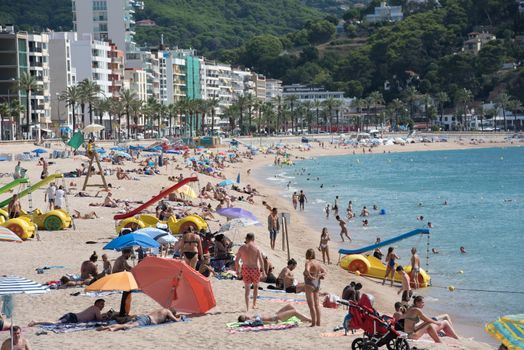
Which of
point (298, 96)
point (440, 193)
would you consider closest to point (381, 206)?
point (440, 193)

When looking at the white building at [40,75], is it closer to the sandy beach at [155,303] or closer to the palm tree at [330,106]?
the sandy beach at [155,303]

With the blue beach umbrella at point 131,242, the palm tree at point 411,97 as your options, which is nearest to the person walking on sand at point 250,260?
the blue beach umbrella at point 131,242

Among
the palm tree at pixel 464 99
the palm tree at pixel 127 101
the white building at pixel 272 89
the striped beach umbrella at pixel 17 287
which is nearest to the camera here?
the striped beach umbrella at pixel 17 287

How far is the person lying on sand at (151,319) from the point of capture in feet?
47.9

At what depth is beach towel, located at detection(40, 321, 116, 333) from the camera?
1446 cm

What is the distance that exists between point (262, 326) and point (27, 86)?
7160 cm

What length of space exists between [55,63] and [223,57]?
101 m

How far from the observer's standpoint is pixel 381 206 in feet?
158

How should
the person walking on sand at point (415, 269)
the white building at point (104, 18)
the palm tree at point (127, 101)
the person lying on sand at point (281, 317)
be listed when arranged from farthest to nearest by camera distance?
the white building at point (104, 18) → the palm tree at point (127, 101) → the person walking on sand at point (415, 269) → the person lying on sand at point (281, 317)

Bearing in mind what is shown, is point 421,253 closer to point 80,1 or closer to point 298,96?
point 80,1

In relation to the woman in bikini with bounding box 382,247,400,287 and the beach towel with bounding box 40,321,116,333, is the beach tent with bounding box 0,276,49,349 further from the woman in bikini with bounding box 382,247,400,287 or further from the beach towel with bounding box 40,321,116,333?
the woman in bikini with bounding box 382,247,400,287

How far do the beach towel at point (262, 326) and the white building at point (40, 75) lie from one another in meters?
75.4

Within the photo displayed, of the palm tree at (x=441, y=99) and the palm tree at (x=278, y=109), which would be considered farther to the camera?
the palm tree at (x=441, y=99)

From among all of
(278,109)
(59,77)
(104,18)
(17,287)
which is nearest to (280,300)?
(17,287)
